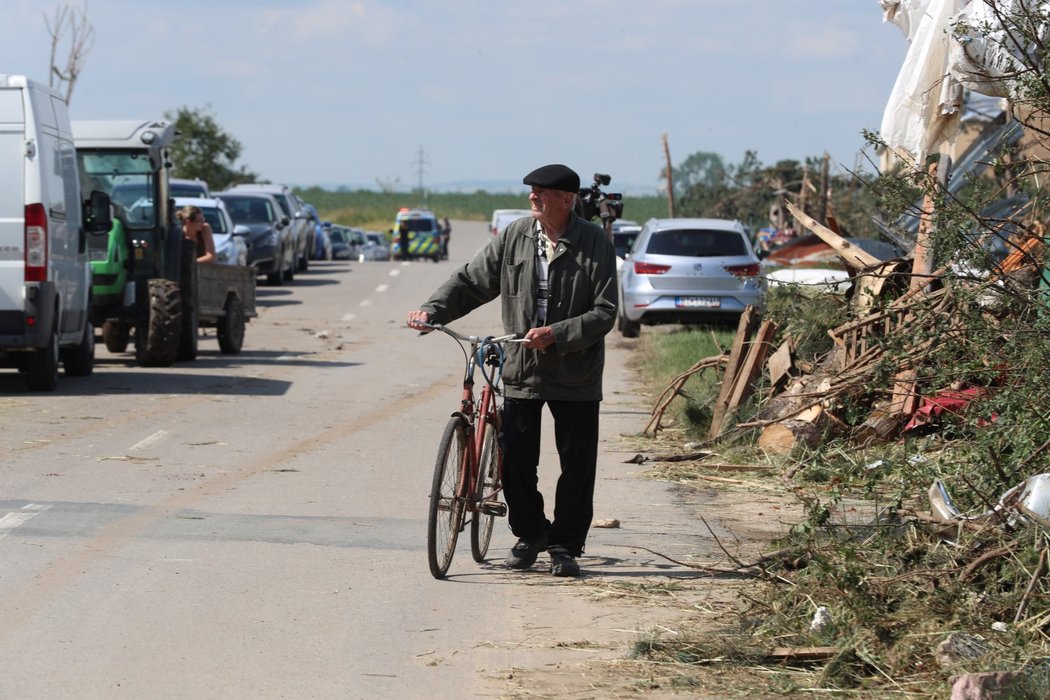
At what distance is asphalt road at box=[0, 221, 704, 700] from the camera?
600cm

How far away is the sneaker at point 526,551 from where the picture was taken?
8016 millimetres

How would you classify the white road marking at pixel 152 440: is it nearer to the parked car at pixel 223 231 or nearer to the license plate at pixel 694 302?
the license plate at pixel 694 302

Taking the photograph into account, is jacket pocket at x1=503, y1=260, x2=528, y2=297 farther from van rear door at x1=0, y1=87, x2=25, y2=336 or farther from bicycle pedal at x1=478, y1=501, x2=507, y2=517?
van rear door at x1=0, y1=87, x2=25, y2=336

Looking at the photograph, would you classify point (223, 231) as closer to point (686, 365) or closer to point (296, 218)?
point (296, 218)

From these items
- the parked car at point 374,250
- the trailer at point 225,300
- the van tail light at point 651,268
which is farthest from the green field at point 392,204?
A: the trailer at point 225,300

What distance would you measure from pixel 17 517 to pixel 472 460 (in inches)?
105

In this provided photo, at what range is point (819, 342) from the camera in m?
13.0

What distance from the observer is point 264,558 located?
314 inches

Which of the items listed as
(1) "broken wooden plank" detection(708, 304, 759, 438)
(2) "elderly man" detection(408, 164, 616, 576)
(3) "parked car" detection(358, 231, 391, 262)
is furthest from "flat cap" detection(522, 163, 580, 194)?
(3) "parked car" detection(358, 231, 391, 262)

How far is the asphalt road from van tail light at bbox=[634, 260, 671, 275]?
7361 millimetres

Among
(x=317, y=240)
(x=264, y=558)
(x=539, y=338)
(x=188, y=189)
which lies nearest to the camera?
(x=539, y=338)

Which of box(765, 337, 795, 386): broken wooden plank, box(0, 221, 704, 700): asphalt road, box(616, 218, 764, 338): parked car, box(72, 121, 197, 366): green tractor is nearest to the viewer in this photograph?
box(0, 221, 704, 700): asphalt road

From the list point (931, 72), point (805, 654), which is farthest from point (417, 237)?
point (805, 654)

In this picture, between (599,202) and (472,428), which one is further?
(599,202)
